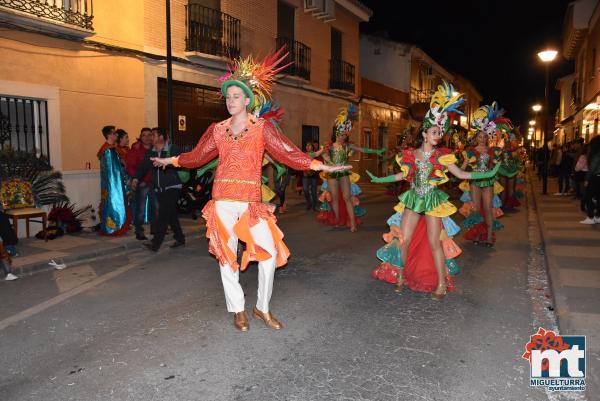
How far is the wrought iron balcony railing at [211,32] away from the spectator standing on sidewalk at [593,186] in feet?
31.0

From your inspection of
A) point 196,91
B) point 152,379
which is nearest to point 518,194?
point 196,91

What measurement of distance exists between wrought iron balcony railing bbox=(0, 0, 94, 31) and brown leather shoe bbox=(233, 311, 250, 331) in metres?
7.98

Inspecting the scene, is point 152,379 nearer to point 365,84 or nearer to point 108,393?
point 108,393

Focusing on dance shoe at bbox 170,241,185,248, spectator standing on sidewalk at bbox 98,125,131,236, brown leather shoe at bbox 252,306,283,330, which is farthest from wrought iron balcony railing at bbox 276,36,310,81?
brown leather shoe at bbox 252,306,283,330

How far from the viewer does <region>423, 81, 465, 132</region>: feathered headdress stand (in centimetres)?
537

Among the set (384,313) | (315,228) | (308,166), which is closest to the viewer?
(308,166)

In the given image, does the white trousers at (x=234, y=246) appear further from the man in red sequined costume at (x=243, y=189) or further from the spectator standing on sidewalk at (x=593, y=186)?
the spectator standing on sidewalk at (x=593, y=186)

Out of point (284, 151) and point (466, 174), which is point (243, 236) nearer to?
point (284, 151)

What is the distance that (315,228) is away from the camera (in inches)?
408

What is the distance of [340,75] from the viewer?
74.1 ft

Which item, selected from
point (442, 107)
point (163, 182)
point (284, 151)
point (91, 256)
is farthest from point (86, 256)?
point (442, 107)

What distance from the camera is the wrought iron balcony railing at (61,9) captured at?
9.39 meters

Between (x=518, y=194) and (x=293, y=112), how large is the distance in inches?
341

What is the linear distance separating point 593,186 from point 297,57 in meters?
12.1
